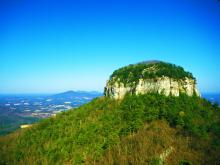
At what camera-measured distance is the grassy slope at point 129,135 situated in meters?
33.4

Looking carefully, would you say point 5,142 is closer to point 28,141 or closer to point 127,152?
point 28,141

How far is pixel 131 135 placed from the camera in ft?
132

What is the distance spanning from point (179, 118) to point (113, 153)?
1275 centimetres

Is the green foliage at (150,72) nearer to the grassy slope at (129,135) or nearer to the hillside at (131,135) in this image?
the hillside at (131,135)

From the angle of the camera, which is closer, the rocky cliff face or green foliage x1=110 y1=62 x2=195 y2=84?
the rocky cliff face

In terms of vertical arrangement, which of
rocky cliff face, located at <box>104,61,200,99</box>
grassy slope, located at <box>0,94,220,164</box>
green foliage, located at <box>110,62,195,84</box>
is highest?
green foliage, located at <box>110,62,195,84</box>

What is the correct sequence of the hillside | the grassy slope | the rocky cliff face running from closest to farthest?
1. the hillside
2. the grassy slope
3. the rocky cliff face

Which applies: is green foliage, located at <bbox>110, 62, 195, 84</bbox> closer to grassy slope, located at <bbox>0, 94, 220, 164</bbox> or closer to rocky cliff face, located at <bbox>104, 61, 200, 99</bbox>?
rocky cliff face, located at <bbox>104, 61, 200, 99</bbox>

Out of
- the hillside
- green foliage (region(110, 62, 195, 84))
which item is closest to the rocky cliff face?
green foliage (region(110, 62, 195, 84))

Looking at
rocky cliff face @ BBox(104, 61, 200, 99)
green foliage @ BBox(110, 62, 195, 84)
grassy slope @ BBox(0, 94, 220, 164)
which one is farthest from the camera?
green foliage @ BBox(110, 62, 195, 84)

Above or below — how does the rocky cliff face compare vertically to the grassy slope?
above

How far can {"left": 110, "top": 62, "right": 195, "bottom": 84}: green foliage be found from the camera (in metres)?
47.9

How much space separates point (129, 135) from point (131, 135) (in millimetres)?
604

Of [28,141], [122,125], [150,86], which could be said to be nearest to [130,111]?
[122,125]
